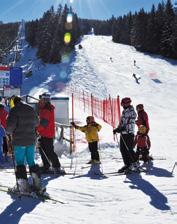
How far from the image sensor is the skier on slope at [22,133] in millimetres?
7379

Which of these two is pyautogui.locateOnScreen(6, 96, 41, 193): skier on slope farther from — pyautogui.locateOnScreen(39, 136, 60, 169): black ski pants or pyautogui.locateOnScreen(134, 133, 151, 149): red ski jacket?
pyautogui.locateOnScreen(134, 133, 151, 149): red ski jacket

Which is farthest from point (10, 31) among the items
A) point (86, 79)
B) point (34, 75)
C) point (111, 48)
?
point (86, 79)

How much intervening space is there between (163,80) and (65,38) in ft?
81.5

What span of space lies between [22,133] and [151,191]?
2.61m

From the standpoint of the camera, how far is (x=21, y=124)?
744 cm

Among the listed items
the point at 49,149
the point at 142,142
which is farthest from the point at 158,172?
the point at 49,149

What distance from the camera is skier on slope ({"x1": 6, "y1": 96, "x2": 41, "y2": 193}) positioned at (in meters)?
7.38

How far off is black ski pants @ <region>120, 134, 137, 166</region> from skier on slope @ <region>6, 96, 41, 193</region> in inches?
125

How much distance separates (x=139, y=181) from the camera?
9141 millimetres

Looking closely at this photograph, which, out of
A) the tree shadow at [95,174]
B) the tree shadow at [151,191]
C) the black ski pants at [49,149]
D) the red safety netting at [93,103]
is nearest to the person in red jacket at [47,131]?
the black ski pants at [49,149]

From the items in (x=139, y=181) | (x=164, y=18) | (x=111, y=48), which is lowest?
(x=139, y=181)

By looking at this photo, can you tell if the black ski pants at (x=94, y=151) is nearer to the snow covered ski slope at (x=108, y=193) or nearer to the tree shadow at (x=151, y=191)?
the snow covered ski slope at (x=108, y=193)

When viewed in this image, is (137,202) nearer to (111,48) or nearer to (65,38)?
(65,38)

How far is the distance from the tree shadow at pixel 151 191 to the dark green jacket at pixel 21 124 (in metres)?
2.27
